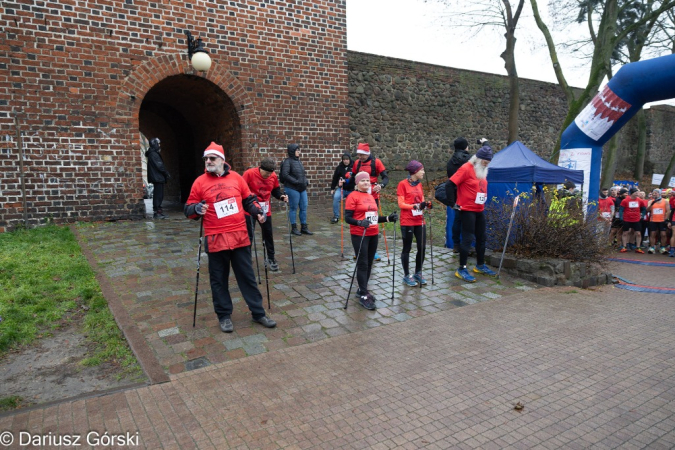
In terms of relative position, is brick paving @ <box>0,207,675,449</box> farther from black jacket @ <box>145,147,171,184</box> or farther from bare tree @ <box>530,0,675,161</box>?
bare tree @ <box>530,0,675,161</box>

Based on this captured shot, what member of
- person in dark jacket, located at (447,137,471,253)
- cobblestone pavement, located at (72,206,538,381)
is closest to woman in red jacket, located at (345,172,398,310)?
cobblestone pavement, located at (72,206,538,381)

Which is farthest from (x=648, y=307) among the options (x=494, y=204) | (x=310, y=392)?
(x=310, y=392)

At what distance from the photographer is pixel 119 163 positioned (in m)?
10.1

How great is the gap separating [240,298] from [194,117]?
1027 cm

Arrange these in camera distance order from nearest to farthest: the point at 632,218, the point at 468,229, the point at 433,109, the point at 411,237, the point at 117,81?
the point at 411,237, the point at 468,229, the point at 117,81, the point at 632,218, the point at 433,109

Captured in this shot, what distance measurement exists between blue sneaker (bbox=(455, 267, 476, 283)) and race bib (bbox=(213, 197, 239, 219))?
3887 millimetres

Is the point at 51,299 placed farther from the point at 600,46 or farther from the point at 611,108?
the point at 600,46

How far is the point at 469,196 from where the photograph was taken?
22.3 ft

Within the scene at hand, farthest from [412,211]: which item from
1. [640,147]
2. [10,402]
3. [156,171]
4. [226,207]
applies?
[640,147]

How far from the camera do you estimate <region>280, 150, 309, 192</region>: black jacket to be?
8375 mm

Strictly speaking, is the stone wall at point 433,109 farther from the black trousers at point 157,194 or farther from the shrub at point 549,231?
the shrub at point 549,231

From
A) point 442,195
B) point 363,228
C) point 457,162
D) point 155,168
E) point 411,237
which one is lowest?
point 411,237

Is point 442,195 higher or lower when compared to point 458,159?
lower

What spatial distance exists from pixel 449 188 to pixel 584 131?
628 centimetres
